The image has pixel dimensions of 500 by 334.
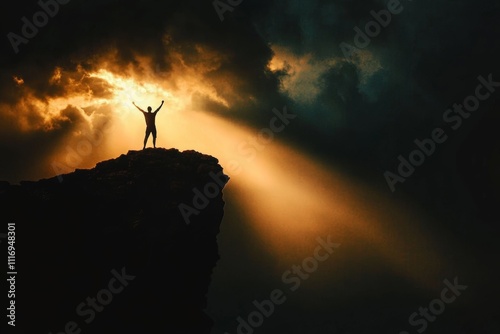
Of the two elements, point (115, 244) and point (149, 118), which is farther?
point (149, 118)

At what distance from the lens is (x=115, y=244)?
23.9 metres

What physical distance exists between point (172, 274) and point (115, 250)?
4183 mm

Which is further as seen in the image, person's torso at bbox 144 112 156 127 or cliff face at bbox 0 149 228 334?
person's torso at bbox 144 112 156 127

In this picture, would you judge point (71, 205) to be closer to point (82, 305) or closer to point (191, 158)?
point (82, 305)

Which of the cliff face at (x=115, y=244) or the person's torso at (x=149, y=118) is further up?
the person's torso at (x=149, y=118)

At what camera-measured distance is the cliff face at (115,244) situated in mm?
22625

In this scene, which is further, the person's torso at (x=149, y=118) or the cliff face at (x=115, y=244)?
the person's torso at (x=149, y=118)

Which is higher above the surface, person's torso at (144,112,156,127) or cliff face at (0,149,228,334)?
person's torso at (144,112,156,127)

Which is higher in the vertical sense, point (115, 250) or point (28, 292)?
point (115, 250)

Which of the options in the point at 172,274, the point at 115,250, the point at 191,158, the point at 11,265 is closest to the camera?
the point at 11,265

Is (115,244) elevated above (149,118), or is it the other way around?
(149,118)

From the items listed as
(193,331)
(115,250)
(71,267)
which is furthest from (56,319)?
(193,331)

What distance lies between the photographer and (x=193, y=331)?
26.2m

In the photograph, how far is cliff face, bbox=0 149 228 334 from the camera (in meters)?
22.6
